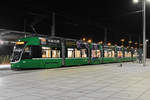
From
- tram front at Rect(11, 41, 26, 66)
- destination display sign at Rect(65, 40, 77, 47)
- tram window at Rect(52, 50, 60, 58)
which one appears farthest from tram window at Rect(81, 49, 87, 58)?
tram front at Rect(11, 41, 26, 66)

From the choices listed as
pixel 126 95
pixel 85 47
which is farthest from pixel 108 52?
pixel 126 95

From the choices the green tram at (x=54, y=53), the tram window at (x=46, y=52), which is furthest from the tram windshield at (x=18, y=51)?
the tram window at (x=46, y=52)

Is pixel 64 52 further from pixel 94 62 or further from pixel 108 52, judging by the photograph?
pixel 108 52

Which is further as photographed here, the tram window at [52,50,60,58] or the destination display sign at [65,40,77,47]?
the destination display sign at [65,40,77,47]

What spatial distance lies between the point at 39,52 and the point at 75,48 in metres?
6.30

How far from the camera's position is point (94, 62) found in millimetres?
28203

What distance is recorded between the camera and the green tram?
18156 mm

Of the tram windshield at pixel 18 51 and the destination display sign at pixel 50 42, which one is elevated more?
the destination display sign at pixel 50 42

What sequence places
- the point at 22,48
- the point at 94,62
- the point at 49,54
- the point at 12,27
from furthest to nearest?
1. the point at 12,27
2. the point at 94,62
3. the point at 49,54
4. the point at 22,48

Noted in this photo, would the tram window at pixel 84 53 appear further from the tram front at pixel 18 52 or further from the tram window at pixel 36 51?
the tram front at pixel 18 52

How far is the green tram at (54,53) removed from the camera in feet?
59.6

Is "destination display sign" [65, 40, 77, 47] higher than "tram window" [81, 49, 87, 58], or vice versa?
"destination display sign" [65, 40, 77, 47]

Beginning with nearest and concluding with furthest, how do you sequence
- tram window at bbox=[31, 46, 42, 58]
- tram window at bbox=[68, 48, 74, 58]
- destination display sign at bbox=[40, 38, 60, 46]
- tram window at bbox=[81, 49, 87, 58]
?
1. tram window at bbox=[31, 46, 42, 58]
2. destination display sign at bbox=[40, 38, 60, 46]
3. tram window at bbox=[68, 48, 74, 58]
4. tram window at bbox=[81, 49, 87, 58]

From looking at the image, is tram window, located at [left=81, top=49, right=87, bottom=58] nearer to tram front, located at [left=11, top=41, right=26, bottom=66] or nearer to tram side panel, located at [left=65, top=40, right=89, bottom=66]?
tram side panel, located at [left=65, top=40, right=89, bottom=66]
